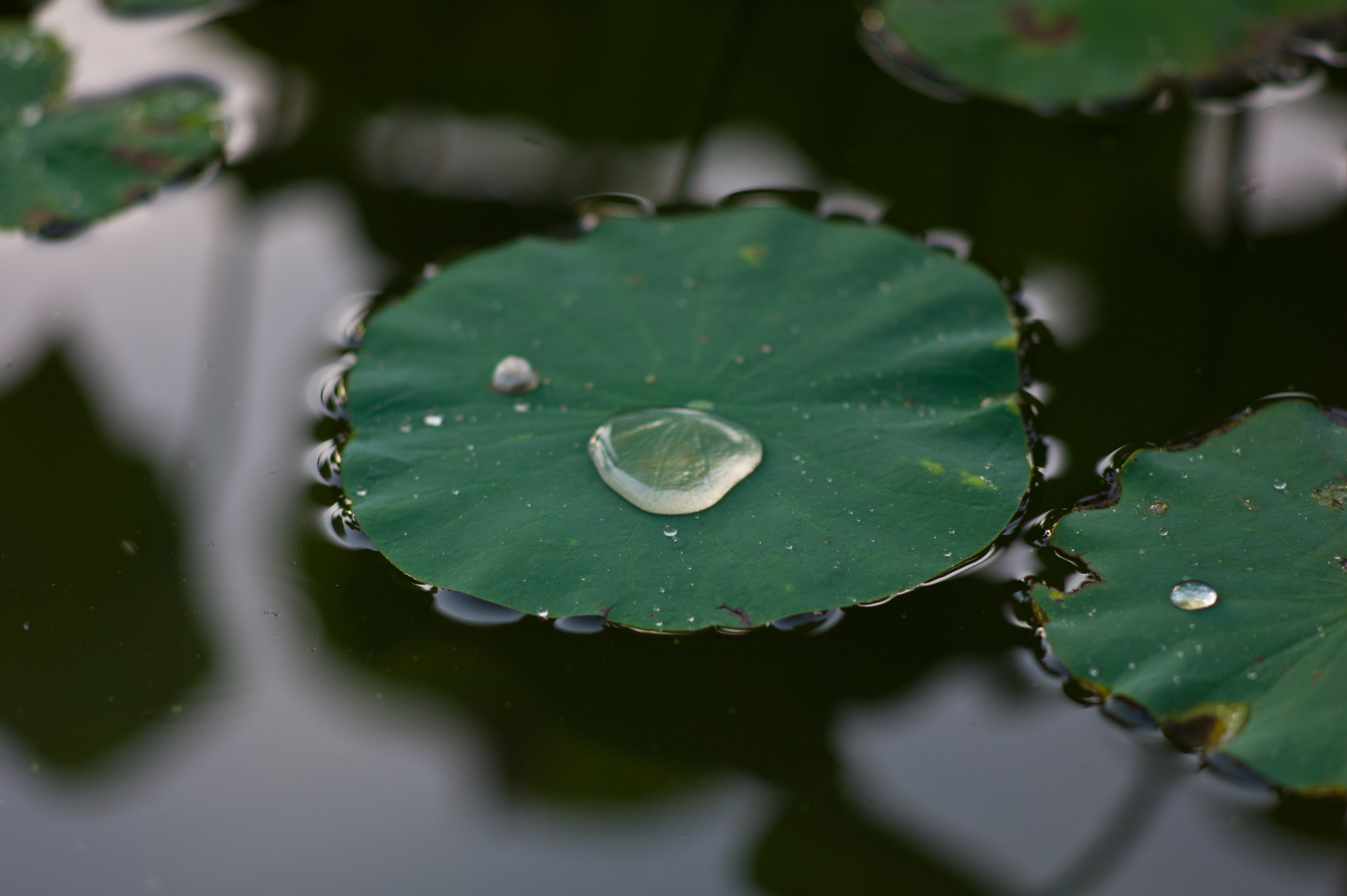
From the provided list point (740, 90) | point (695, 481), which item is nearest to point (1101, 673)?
point (695, 481)

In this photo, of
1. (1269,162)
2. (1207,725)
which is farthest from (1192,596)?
(1269,162)

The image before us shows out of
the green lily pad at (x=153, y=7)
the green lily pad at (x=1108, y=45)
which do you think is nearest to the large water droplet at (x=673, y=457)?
the green lily pad at (x=1108, y=45)

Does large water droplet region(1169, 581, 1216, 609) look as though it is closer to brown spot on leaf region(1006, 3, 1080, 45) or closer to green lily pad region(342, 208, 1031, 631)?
green lily pad region(342, 208, 1031, 631)

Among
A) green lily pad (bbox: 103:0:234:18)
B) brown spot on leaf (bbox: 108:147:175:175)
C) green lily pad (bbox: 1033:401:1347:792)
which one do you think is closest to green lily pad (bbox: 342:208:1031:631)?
green lily pad (bbox: 1033:401:1347:792)

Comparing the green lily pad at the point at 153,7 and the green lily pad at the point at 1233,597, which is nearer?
the green lily pad at the point at 1233,597

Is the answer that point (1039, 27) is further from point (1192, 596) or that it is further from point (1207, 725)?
point (1207, 725)

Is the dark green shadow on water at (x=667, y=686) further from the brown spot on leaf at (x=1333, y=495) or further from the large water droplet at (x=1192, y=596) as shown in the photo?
the brown spot on leaf at (x=1333, y=495)
